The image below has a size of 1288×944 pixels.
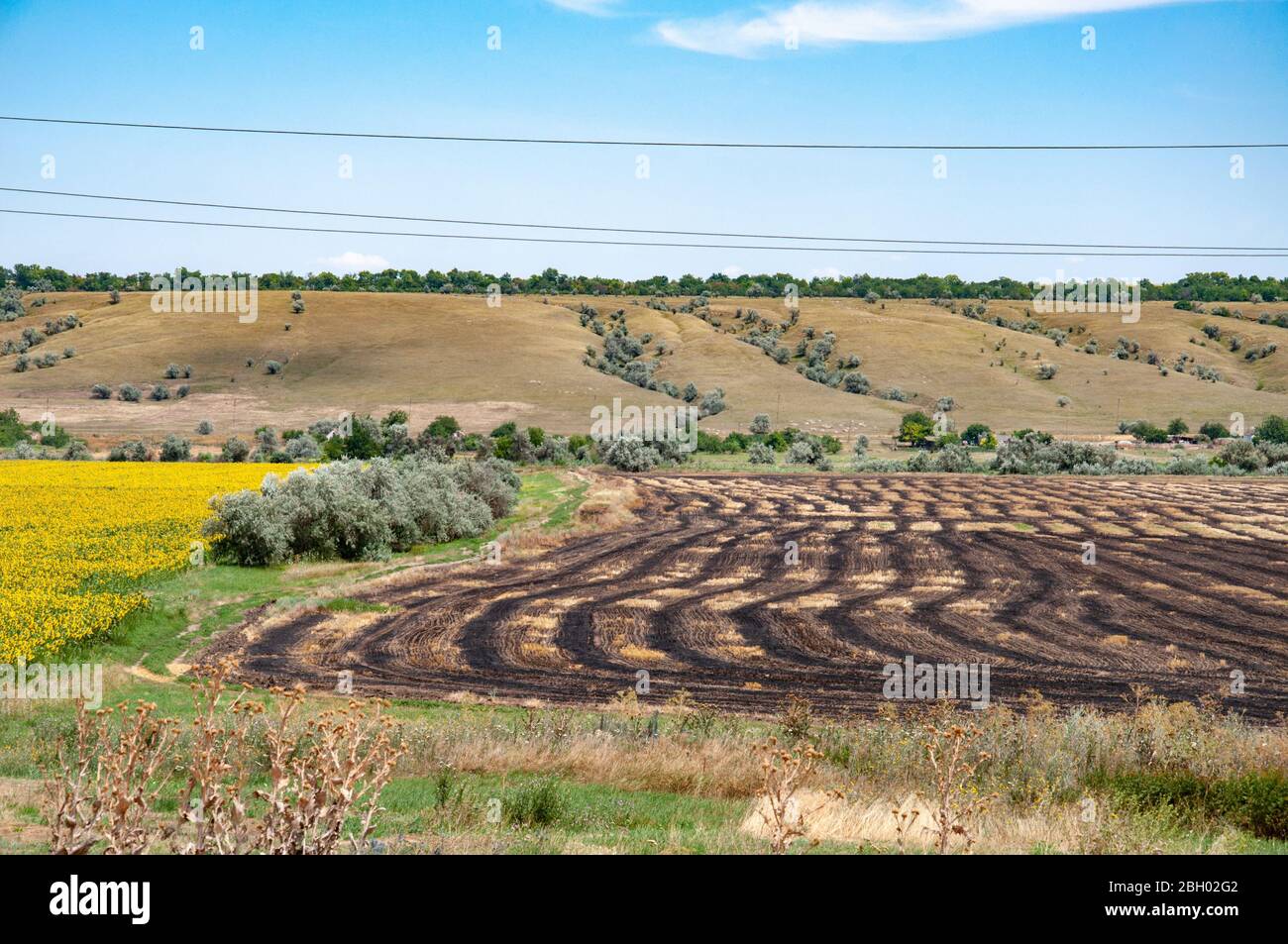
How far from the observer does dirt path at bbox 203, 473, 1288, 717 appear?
21312 mm

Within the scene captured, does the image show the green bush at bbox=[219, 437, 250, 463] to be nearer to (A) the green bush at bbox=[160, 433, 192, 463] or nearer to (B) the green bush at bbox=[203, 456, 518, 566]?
(A) the green bush at bbox=[160, 433, 192, 463]

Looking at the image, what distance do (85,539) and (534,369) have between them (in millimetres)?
91205

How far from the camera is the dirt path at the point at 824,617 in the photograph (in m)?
21.3

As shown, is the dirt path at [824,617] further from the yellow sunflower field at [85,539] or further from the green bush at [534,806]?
the green bush at [534,806]

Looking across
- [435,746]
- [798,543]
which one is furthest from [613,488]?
[435,746]

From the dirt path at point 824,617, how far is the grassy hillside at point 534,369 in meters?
58.9

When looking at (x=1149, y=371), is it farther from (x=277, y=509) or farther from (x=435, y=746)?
(x=435, y=746)

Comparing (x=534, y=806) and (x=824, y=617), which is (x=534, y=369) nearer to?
(x=824, y=617)

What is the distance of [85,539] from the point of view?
108 ft

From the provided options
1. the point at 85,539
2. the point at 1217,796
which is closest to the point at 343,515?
the point at 85,539

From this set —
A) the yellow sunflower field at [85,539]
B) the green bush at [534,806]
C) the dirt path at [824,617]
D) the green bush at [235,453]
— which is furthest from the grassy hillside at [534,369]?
the green bush at [534,806]

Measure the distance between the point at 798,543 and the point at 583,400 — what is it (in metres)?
69.8

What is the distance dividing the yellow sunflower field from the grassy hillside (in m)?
34.1
